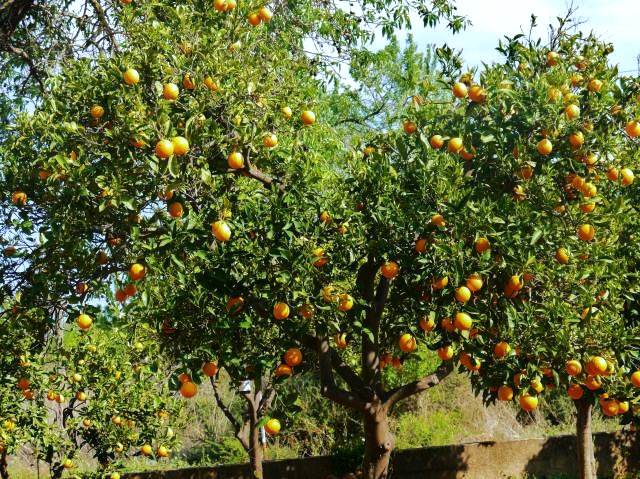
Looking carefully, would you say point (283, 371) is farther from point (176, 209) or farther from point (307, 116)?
point (307, 116)

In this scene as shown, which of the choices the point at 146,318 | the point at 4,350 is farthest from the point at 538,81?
the point at 4,350

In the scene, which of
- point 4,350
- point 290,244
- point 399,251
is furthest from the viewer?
point 4,350

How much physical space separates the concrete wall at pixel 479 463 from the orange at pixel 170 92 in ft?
21.2

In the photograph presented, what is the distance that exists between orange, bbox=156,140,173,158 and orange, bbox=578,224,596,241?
281 cm

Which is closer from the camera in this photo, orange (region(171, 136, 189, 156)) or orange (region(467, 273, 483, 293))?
orange (region(171, 136, 189, 156))

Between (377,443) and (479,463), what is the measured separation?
4890 mm

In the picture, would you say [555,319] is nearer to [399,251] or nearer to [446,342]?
[446,342]

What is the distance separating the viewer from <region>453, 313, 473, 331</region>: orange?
477 centimetres

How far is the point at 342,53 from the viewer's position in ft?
33.3

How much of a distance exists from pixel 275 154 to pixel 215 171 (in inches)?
18.8

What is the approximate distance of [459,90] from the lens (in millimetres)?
5332

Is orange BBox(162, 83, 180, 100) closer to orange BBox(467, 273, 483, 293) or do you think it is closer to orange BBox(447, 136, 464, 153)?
orange BBox(447, 136, 464, 153)

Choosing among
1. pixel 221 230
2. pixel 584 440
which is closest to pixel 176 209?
pixel 221 230

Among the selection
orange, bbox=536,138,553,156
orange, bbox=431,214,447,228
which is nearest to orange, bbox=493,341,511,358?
orange, bbox=431,214,447,228
